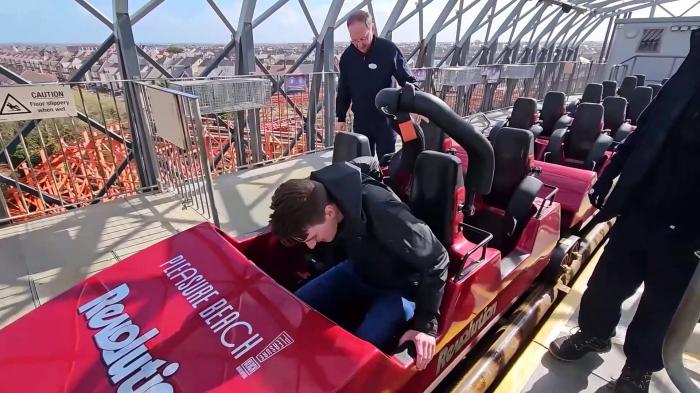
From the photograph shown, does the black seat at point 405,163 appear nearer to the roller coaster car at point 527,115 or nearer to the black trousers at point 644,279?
the black trousers at point 644,279

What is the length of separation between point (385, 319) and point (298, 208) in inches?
23.0

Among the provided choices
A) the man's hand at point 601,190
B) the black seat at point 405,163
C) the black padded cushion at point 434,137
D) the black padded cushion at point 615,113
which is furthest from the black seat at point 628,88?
the black seat at point 405,163

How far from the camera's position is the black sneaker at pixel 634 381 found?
1715mm

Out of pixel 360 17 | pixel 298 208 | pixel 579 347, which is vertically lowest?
pixel 579 347

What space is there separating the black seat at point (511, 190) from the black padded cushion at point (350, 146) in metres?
0.92

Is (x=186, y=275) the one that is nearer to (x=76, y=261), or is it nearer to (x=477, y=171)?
(x=477, y=171)

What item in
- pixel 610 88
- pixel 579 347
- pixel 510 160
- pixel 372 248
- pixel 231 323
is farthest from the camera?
pixel 610 88

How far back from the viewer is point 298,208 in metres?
1.16

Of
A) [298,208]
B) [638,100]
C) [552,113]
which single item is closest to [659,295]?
[298,208]

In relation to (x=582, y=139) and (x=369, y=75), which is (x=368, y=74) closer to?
(x=369, y=75)

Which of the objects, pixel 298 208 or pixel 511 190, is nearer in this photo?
pixel 298 208

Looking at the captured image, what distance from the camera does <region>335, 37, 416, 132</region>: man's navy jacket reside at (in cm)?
331

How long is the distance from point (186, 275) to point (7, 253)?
7.06 ft

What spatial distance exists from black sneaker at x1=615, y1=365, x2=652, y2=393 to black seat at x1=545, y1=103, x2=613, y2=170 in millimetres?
2508
